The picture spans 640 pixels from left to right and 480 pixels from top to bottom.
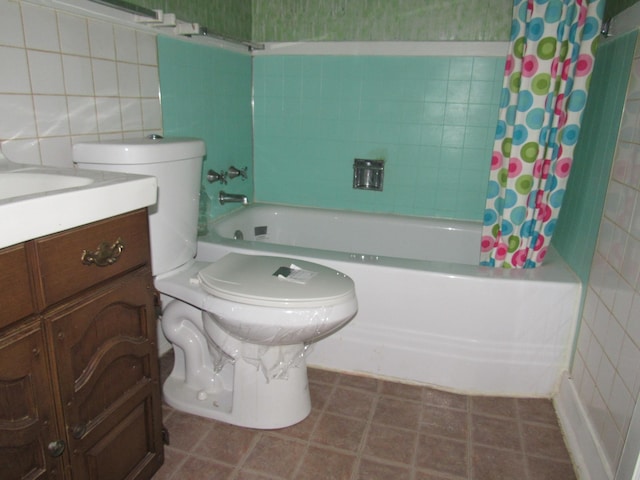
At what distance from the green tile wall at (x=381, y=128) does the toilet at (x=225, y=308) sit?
1020mm

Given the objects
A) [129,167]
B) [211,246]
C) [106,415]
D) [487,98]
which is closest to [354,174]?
[487,98]

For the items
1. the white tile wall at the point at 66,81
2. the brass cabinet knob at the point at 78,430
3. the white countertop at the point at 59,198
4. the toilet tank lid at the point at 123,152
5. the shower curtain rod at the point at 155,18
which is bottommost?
the brass cabinet knob at the point at 78,430

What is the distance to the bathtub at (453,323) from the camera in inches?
65.4

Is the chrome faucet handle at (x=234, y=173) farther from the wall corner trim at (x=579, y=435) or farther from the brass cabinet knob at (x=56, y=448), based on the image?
the wall corner trim at (x=579, y=435)

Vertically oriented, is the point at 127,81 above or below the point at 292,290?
above

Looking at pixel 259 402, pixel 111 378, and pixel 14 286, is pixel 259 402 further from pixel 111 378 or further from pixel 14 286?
pixel 14 286

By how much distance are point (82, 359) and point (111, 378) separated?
0.12 m

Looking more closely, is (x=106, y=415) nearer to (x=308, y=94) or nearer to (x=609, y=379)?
(x=609, y=379)

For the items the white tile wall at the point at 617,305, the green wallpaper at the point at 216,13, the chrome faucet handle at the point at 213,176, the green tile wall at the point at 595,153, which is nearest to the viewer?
the white tile wall at the point at 617,305

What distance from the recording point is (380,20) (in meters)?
2.29

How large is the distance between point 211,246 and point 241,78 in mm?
943

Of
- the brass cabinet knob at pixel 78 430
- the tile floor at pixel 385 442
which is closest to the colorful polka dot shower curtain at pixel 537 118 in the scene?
the tile floor at pixel 385 442

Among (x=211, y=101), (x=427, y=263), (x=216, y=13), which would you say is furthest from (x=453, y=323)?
(x=216, y=13)

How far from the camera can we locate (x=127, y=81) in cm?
162
